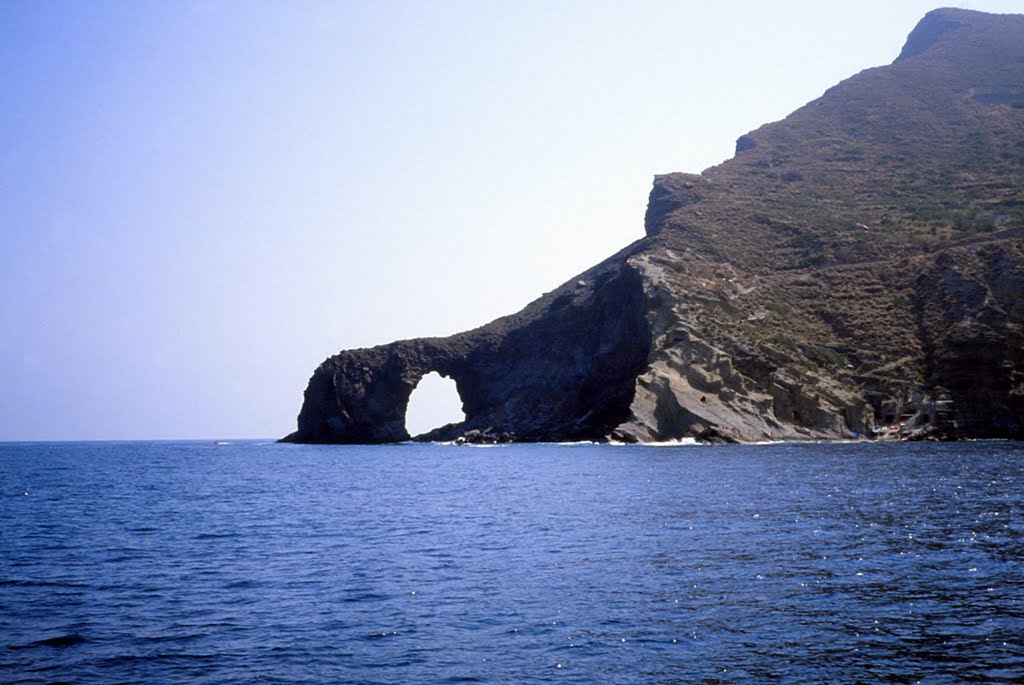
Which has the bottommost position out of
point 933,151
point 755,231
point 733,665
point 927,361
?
point 733,665

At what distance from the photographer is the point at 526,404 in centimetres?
13862

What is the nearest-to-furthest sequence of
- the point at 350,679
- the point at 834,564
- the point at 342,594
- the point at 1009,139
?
the point at 350,679, the point at 342,594, the point at 834,564, the point at 1009,139

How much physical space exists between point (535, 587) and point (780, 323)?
102399mm

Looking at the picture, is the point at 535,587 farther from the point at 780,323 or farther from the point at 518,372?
the point at 518,372

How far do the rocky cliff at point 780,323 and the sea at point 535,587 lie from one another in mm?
56103

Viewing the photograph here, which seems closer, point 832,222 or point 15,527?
point 15,527

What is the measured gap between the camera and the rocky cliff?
3937 inches

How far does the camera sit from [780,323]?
117m

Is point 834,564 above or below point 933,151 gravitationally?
below

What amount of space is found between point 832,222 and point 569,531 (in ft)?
414


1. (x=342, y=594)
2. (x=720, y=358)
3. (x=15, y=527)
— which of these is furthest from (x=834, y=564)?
(x=720, y=358)

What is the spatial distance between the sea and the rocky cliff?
5610 centimetres

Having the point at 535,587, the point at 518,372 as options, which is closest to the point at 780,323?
the point at 518,372

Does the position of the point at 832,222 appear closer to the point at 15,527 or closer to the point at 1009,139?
the point at 1009,139
